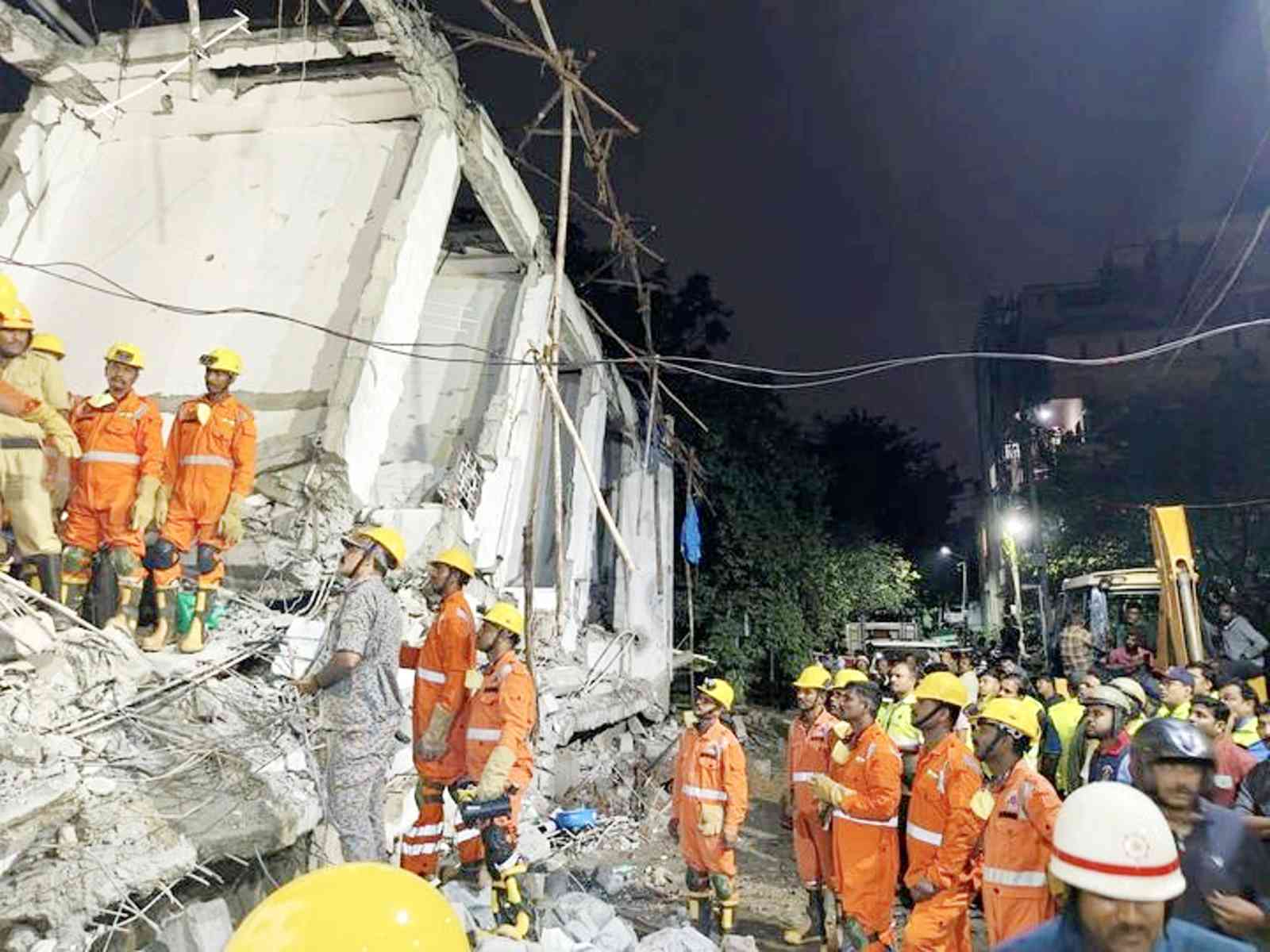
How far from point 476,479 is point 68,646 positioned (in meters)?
4.48

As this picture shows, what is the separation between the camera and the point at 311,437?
6.87 metres

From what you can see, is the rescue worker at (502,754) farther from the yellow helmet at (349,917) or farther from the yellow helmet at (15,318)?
the yellow helmet at (349,917)

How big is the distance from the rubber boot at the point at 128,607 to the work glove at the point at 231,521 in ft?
1.75

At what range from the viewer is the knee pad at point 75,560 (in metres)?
5.08

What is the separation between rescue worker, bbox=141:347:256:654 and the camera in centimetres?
521

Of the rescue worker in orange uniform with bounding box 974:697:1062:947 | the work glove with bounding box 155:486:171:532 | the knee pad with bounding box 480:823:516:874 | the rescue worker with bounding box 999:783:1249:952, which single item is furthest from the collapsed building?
the rescue worker with bounding box 999:783:1249:952

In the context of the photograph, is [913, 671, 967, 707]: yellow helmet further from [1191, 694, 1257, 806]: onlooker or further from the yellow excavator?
the yellow excavator

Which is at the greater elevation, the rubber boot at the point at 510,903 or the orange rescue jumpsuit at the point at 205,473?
the orange rescue jumpsuit at the point at 205,473

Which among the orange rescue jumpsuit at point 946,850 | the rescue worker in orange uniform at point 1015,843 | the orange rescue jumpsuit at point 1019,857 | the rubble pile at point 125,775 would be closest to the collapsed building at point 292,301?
the rubble pile at point 125,775

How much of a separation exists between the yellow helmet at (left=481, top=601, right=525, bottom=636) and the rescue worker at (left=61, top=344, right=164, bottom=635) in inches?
82.3

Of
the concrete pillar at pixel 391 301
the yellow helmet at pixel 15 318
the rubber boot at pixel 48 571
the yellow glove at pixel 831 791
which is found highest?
the concrete pillar at pixel 391 301

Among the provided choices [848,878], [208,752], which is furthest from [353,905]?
[848,878]

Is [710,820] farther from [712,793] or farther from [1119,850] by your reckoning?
→ [1119,850]

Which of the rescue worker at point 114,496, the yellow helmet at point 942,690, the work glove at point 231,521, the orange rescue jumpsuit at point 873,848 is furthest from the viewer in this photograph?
the work glove at point 231,521
